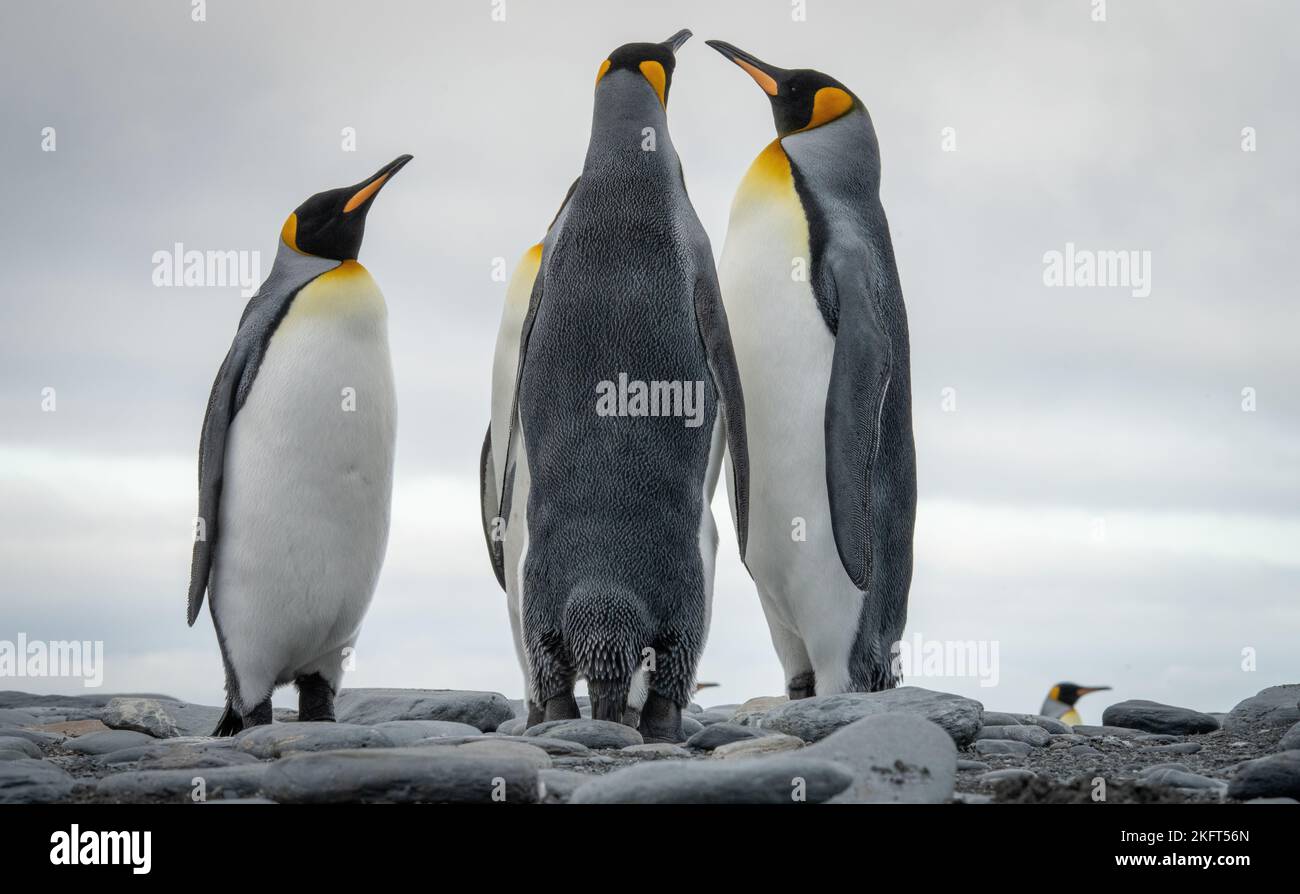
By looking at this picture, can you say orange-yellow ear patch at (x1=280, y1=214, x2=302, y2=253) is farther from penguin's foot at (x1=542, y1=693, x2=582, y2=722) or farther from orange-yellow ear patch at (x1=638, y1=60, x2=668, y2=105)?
penguin's foot at (x1=542, y1=693, x2=582, y2=722)

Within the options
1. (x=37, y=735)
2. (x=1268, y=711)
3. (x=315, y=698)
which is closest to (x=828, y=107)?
(x=1268, y=711)

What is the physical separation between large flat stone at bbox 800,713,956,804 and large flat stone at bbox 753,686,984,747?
1091 millimetres

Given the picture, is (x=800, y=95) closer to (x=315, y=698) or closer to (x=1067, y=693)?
(x=315, y=698)

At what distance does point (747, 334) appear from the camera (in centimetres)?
573

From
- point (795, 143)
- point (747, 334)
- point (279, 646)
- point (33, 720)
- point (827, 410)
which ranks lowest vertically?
point (33, 720)

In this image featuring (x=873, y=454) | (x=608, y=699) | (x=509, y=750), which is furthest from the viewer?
(x=873, y=454)

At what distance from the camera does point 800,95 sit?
20.6 feet

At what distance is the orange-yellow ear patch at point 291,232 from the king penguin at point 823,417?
198 centimetres

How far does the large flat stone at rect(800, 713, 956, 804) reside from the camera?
293 cm

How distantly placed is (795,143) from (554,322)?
6.03 feet

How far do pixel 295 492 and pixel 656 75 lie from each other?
7.58ft

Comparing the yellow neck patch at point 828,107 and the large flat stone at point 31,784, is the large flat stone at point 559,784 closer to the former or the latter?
the large flat stone at point 31,784
